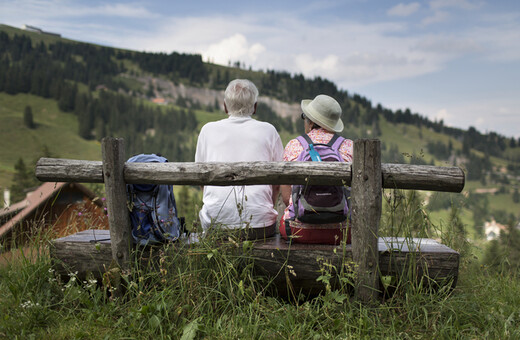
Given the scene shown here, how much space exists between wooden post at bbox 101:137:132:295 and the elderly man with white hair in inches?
28.9

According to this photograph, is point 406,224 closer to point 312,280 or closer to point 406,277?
point 406,277

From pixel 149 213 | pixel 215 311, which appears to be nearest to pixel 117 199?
pixel 149 213

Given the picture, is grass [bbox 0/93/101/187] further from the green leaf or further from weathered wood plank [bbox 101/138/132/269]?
the green leaf

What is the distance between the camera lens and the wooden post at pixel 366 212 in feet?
10.6

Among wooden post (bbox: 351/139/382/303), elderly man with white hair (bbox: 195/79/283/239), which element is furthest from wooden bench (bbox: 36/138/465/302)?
elderly man with white hair (bbox: 195/79/283/239)

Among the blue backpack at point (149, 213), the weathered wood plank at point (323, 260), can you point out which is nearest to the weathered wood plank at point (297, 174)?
the blue backpack at point (149, 213)

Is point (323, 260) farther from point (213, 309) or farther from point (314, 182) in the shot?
point (213, 309)

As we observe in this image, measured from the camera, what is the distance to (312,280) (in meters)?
3.51

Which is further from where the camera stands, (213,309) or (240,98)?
(240,98)

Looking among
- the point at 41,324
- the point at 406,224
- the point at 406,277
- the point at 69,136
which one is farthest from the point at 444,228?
the point at 69,136

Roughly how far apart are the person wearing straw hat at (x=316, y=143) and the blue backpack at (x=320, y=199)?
0.07 metres

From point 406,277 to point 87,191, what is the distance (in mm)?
6682

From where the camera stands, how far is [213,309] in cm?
324

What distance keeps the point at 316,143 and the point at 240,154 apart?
720 mm
